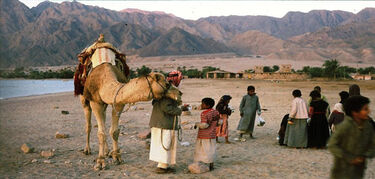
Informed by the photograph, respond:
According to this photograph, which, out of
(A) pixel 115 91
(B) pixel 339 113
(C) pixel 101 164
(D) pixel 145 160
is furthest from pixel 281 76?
(A) pixel 115 91

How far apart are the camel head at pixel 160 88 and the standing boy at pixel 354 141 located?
2.84 m

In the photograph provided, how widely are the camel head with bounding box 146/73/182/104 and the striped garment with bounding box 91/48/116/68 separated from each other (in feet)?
6.86

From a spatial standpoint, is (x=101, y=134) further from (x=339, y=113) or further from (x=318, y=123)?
(x=339, y=113)

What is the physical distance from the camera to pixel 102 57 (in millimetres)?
7691

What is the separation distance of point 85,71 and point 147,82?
255cm

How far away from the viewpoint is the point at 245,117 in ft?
34.9

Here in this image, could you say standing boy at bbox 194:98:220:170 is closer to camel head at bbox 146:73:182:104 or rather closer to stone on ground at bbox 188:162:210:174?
stone on ground at bbox 188:162:210:174

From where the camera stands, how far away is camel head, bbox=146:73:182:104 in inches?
233

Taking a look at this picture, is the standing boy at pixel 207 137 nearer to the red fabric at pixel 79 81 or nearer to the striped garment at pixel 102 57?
the striped garment at pixel 102 57

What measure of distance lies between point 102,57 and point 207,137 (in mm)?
2927

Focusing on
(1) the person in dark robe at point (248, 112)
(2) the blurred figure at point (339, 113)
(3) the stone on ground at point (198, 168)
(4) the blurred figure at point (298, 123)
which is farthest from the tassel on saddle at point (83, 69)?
(2) the blurred figure at point (339, 113)

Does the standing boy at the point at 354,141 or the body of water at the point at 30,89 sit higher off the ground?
the standing boy at the point at 354,141

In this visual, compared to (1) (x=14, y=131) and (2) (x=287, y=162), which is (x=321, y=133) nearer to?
(2) (x=287, y=162)

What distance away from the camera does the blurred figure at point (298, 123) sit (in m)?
9.28
